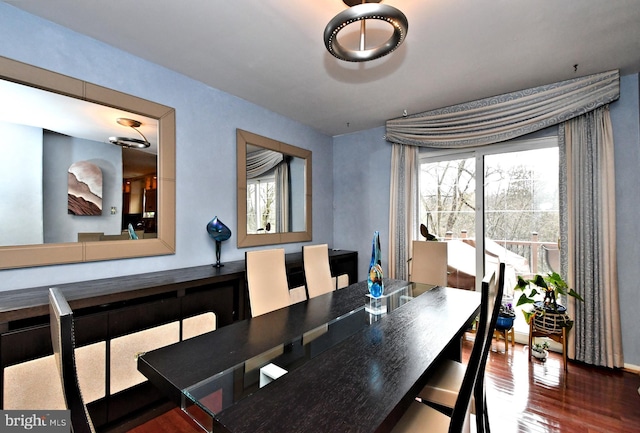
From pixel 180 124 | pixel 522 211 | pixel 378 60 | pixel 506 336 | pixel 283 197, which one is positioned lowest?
pixel 506 336

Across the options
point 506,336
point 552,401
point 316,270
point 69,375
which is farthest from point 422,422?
point 506,336

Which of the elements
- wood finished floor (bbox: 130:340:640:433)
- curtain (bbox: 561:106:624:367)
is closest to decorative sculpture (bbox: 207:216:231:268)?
wood finished floor (bbox: 130:340:640:433)

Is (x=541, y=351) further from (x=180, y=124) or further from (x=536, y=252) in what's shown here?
(x=180, y=124)

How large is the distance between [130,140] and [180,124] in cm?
45

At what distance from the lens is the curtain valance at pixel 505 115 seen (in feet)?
8.57

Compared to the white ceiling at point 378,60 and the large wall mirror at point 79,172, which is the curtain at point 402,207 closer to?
the white ceiling at point 378,60

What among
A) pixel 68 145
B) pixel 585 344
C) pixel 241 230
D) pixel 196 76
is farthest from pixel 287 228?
pixel 585 344

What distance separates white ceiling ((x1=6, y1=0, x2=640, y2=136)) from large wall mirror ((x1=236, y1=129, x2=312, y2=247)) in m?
0.59

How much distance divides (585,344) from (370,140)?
3.22 metres

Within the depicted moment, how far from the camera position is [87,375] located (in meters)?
1.68

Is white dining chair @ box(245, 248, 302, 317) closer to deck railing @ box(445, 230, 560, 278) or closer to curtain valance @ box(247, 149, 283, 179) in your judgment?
curtain valance @ box(247, 149, 283, 179)

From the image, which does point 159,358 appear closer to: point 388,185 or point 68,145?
point 68,145

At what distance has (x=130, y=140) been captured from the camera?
7.54 ft

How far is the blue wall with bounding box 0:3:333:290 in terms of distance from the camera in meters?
1.84
